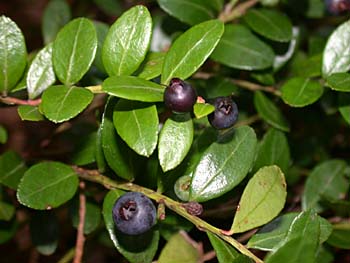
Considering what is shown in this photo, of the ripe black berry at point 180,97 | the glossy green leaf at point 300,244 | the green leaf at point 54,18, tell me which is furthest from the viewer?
the green leaf at point 54,18

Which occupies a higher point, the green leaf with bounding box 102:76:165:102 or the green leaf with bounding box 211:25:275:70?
the green leaf with bounding box 102:76:165:102

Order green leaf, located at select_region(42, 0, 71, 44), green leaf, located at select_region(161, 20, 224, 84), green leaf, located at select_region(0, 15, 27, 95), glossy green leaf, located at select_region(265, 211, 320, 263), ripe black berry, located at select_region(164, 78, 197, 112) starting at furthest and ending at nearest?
green leaf, located at select_region(42, 0, 71, 44) → green leaf, located at select_region(0, 15, 27, 95) → green leaf, located at select_region(161, 20, 224, 84) → ripe black berry, located at select_region(164, 78, 197, 112) → glossy green leaf, located at select_region(265, 211, 320, 263)

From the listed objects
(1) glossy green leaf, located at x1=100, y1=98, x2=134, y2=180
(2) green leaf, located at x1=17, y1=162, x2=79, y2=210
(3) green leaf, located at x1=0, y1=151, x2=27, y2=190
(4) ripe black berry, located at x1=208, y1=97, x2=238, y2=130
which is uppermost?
(4) ripe black berry, located at x1=208, y1=97, x2=238, y2=130

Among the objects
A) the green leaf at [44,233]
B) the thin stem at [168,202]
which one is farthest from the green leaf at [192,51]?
the green leaf at [44,233]

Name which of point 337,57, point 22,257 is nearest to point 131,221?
point 337,57

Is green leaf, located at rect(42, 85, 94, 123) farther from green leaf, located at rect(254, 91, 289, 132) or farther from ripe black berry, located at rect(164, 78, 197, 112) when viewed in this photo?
green leaf, located at rect(254, 91, 289, 132)

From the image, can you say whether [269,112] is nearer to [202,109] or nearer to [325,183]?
[325,183]

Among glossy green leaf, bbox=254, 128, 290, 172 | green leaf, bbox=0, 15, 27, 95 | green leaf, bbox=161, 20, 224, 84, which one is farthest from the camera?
glossy green leaf, bbox=254, 128, 290, 172

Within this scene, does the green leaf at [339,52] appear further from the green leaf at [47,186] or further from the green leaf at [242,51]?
the green leaf at [47,186]

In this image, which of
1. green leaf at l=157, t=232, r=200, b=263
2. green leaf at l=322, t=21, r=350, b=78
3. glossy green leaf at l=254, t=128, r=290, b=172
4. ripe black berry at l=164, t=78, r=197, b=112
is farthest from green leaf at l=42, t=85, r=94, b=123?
green leaf at l=322, t=21, r=350, b=78
